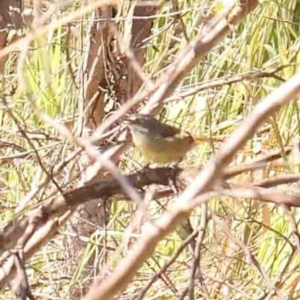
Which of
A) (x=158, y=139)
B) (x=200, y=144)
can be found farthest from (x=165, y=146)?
(x=200, y=144)

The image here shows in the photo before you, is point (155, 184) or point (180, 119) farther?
point (180, 119)

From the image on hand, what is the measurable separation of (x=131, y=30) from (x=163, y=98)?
610mm

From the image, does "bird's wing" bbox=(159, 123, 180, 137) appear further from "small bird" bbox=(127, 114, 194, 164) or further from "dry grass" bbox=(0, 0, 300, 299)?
"dry grass" bbox=(0, 0, 300, 299)

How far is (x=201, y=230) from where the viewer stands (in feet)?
3.03

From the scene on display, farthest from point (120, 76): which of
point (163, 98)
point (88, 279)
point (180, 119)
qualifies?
point (163, 98)

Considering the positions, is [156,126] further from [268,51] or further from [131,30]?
[268,51]

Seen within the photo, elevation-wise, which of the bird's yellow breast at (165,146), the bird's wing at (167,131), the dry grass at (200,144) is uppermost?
the dry grass at (200,144)

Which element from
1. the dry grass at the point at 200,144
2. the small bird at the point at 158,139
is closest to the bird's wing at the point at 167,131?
the small bird at the point at 158,139

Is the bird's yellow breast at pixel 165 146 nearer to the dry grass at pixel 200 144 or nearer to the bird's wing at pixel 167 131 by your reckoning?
the bird's wing at pixel 167 131

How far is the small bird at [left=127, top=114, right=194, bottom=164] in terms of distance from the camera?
1353 millimetres

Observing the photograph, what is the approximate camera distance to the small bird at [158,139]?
53.2 inches

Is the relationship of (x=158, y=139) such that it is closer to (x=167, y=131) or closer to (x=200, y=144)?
(x=167, y=131)

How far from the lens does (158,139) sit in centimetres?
139

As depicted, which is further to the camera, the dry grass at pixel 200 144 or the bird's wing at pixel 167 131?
the dry grass at pixel 200 144
